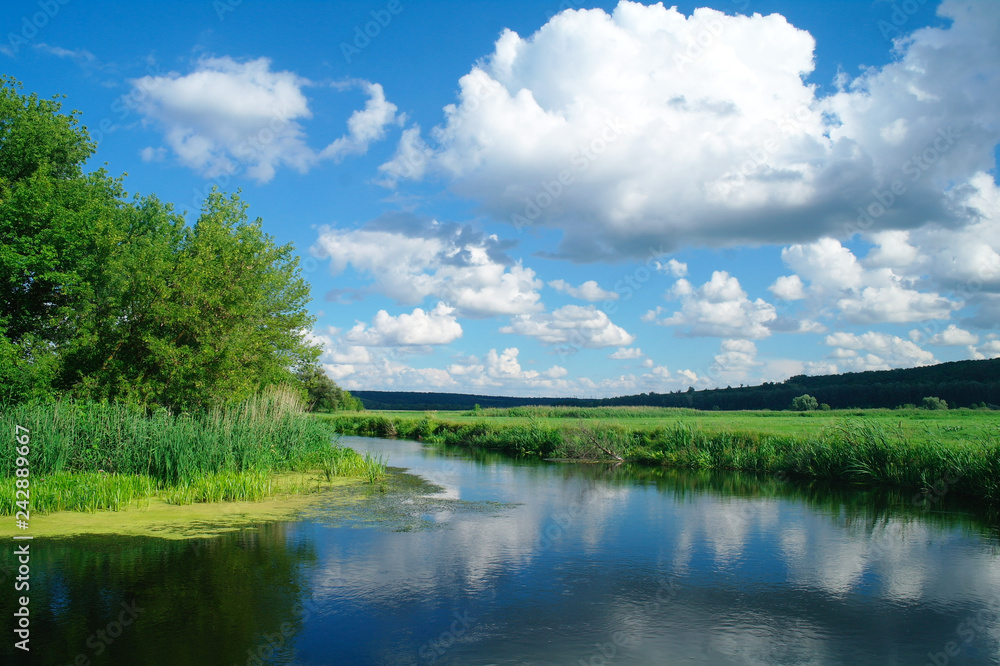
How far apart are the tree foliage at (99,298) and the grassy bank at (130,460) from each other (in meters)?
1.76

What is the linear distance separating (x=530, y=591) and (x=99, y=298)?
67.2 ft

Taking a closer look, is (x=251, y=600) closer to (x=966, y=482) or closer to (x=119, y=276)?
(x=119, y=276)

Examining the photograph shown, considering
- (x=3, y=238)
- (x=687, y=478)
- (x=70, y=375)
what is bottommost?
(x=687, y=478)

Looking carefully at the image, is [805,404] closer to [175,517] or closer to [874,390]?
[874,390]

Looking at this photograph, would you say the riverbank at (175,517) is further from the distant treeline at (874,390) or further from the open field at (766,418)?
the distant treeline at (874,390)

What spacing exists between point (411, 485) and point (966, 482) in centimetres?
1641

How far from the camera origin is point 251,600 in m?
8.61

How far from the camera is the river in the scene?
7152mm

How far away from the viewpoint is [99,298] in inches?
900

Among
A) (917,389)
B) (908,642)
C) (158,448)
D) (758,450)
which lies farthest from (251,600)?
(917,389)

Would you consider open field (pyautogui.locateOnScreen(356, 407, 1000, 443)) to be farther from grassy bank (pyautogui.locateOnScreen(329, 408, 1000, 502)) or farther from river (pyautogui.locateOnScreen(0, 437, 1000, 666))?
river (pyautogui.locateOnScreen(0, 437, 1000, 666))

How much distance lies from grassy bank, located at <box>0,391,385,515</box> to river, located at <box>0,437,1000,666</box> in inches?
123

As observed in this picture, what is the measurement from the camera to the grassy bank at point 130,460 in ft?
47.6

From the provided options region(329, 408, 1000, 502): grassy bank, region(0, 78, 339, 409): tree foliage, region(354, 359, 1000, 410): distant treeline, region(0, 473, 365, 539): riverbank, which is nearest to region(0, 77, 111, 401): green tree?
region(0, 78, 339, 409): tree foliage
